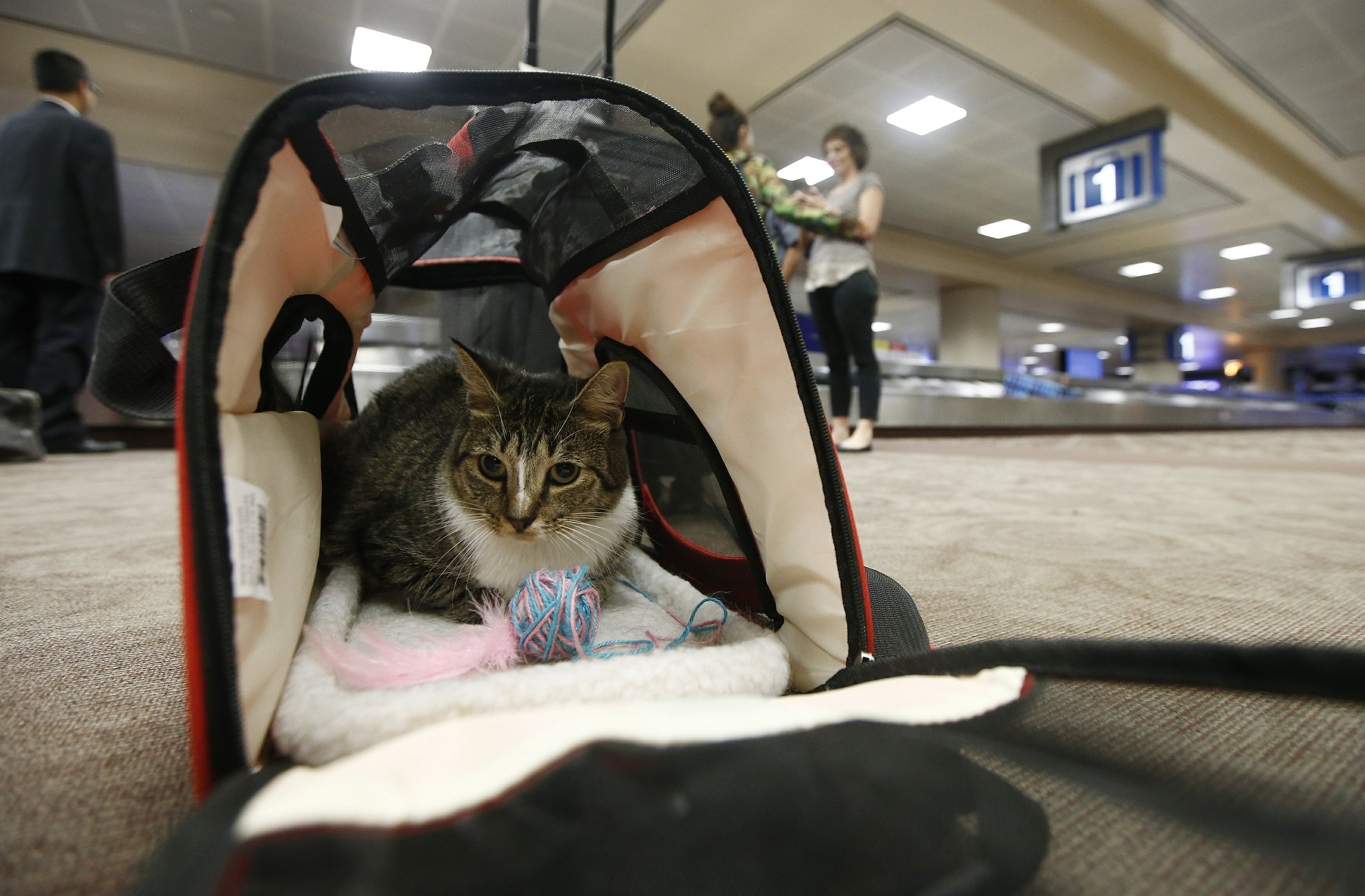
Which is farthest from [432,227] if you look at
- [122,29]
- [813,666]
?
[122,29]

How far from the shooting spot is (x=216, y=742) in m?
0.37

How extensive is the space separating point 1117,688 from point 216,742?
66 centimetres

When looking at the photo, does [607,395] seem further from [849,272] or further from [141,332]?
[849,272]

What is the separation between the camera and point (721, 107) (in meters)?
2.42

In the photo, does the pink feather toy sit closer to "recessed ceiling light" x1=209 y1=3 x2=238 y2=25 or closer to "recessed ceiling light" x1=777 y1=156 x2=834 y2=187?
"recessed ceiling light" x1=209 y1=3 x2=238 y2=25

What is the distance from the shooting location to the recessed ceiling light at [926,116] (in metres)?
4.80

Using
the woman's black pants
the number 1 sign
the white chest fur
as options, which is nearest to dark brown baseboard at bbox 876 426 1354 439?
the number 1 sign

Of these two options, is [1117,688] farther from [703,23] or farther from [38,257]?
[703,23]

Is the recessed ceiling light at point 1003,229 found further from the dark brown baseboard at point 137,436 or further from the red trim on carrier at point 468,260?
the dark brown baseboard at point 137,436

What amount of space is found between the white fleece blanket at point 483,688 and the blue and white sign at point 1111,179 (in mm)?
6113

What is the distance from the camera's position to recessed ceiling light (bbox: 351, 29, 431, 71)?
3.97m

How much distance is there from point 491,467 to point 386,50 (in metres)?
4.49

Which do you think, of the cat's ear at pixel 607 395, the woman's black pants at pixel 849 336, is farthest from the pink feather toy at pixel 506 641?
the woman's black pants at pixel 849 336

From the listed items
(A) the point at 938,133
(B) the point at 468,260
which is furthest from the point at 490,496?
(A) the point at 938,133
